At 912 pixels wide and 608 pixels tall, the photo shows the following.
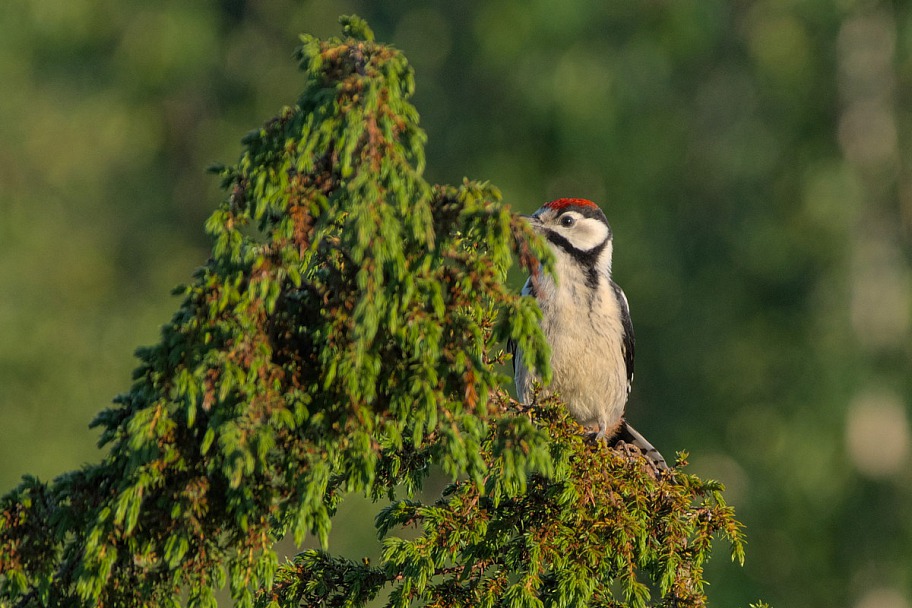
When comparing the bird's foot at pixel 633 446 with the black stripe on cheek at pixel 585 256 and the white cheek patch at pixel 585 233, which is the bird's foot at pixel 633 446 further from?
the white cheek patch at pixel 585 233

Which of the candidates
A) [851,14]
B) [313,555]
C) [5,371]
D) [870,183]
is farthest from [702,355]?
[313,555]

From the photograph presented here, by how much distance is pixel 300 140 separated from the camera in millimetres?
3021

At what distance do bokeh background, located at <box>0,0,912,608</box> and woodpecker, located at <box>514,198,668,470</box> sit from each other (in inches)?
299

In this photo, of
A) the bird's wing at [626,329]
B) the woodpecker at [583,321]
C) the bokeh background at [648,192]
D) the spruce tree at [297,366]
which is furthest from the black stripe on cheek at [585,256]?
the bokeh background at [648,192]

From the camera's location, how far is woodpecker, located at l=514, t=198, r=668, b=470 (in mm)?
5594

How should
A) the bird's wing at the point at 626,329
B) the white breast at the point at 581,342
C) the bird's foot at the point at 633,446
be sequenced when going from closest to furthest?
the bird's foot at the point at 633,446 → the white breast at the point at 581,342 → the bird's wing at the point at 626,329

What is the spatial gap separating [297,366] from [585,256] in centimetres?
286

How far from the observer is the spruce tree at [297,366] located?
2.93m

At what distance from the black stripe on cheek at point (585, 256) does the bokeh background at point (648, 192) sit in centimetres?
779

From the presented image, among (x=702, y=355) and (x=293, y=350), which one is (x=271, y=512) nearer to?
(x=293, y=350)

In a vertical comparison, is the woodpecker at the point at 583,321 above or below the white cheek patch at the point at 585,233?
below

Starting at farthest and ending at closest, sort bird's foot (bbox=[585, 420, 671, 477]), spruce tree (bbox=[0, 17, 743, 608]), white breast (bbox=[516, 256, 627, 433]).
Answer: white breast (bbox=[516, 256, 627, 433]), bird's foot (bbox=[585, 420, 671, 477]), spruce tree (bbox=[0, 17, 743, 608])

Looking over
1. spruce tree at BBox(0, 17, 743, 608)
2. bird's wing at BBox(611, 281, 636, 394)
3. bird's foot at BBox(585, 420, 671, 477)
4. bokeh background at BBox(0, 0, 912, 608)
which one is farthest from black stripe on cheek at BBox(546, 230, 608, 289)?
bokeh background at BBox(0, 0, 912, 608)

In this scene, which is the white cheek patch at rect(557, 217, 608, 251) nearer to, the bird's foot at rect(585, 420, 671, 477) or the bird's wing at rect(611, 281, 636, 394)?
the bird's wing at rect(611, 281, 636, 394)
